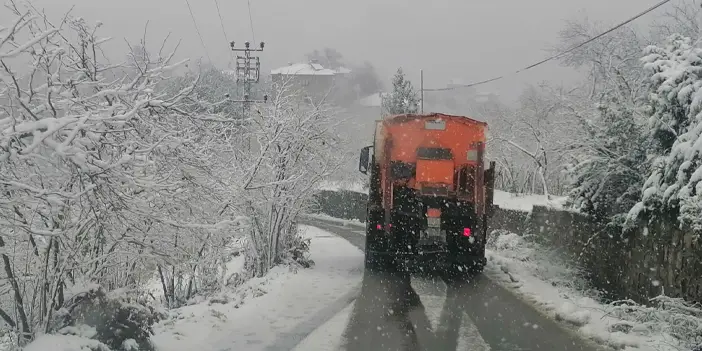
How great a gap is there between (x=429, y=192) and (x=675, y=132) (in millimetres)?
5512

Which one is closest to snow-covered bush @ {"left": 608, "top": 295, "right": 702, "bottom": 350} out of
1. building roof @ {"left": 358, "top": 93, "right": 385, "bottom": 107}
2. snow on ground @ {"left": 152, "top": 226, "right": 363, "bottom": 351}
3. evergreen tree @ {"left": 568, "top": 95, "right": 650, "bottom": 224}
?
evergreen tree @ {"left": 568, "top": 95, "right": 650, "bottom": 224}

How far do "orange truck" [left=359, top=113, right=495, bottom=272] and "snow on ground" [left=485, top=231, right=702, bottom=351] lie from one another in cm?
124

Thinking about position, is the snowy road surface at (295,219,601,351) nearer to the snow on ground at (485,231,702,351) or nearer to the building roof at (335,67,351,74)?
the snow on ground at (485,231,702,351)

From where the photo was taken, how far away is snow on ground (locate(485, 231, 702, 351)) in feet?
24.2

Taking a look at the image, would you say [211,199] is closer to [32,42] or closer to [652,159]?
[32,42]

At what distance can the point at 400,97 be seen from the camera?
123ft

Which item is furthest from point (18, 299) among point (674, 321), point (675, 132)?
point (675, 132)

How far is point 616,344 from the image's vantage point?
286 inches

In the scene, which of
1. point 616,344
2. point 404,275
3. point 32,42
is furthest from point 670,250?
point 32,42

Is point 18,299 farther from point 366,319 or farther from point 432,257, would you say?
point 432,257

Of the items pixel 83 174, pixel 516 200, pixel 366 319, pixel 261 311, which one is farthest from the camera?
pixel 516 200

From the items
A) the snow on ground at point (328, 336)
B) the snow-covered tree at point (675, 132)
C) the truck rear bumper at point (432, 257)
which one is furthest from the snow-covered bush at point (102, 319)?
the truck rear bumper at point (432, 257)

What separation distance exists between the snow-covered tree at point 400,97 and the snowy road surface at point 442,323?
1016 inches

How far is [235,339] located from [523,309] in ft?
16.0
